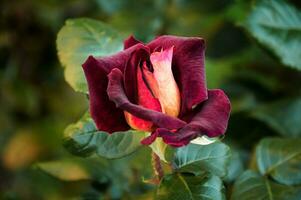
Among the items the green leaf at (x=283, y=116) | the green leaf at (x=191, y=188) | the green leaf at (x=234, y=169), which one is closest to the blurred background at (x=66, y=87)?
the green leaf at (x=283, y=116)

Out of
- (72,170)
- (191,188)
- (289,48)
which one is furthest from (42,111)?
(191,188)

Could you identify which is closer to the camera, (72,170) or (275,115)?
(72,170)

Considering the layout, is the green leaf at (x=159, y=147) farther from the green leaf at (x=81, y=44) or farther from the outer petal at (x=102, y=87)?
the green leaf at (x=81, y=44)

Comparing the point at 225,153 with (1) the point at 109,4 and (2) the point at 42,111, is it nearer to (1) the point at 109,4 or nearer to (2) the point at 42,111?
(1) the point at 109,4

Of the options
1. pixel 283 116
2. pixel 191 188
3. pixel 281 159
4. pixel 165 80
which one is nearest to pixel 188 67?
pixel 165 80

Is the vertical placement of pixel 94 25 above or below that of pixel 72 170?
above

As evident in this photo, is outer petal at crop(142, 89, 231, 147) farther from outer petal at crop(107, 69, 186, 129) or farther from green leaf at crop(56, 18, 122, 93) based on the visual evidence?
green leaf at crop(56, 18, 122, 93)

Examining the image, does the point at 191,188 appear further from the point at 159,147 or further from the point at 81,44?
the point at 81,44

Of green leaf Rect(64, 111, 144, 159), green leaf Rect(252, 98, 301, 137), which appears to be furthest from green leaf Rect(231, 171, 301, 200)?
green leaf Rect(252, 98, 301, 137)
